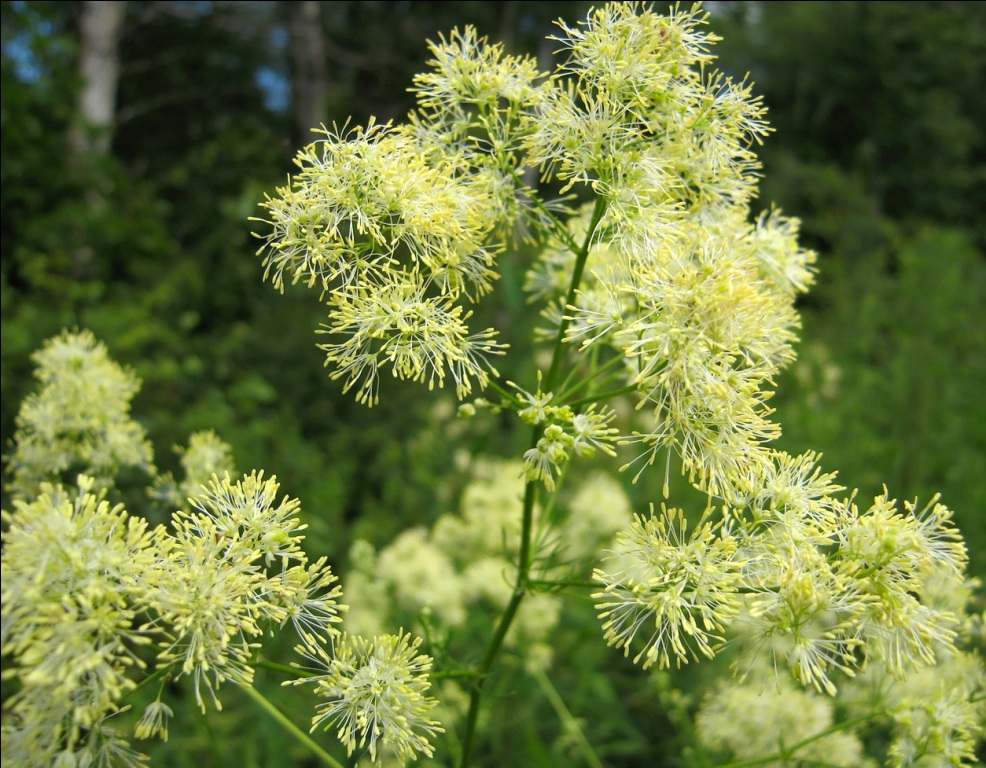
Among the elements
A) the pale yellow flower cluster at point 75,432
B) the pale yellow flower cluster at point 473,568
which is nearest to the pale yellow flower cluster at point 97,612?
the pale yellow flower cluster at point 75,432

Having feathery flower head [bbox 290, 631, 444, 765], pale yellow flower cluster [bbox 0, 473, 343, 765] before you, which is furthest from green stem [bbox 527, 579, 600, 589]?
pale yellow flower cluster [bbox 0, 473, 343, 765]

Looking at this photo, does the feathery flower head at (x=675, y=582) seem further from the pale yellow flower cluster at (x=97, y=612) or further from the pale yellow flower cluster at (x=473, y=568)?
the pale yellow flower cluster at (x=473, y=568)

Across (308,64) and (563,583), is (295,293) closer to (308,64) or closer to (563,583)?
(308,64)

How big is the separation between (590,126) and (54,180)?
370 cm

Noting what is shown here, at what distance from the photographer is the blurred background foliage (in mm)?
3330

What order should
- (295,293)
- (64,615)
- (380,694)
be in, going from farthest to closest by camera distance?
(295,293) < (380,694) < (64,615)

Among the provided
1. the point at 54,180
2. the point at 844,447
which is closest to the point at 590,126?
the point at 844,447

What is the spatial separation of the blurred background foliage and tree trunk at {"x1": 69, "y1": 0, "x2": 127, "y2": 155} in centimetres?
2

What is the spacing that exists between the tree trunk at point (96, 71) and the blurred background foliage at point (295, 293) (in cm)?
2

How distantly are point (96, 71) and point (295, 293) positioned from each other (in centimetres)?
176

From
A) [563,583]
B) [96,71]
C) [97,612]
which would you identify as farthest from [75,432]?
[96,71]

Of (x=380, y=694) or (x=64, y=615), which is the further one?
(x=380, y=694)

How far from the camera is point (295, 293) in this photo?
18.7 ft

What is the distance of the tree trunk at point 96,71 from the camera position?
454cm
